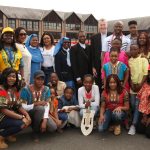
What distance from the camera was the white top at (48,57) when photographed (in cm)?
682

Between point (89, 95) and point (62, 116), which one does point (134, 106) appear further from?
point (62, 116)

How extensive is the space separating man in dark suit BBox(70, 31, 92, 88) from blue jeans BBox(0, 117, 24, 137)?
2.43 metres

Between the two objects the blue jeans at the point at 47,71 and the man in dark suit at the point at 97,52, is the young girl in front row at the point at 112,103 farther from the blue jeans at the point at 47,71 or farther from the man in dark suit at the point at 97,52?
the blue jeans at the point at 47,71

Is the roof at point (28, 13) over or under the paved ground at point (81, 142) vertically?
over

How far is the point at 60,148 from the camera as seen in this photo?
193 inches

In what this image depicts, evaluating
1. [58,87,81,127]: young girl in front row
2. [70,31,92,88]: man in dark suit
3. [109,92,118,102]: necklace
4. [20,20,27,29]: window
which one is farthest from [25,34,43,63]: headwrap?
[20,20,27,29]: window

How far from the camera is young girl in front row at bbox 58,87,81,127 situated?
593 cm

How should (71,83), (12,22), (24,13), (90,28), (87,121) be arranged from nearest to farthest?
(87,121), (71,83), (12,22), (24,13), (90,28)

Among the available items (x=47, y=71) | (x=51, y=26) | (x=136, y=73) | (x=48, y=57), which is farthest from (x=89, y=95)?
(x=51, y=26)

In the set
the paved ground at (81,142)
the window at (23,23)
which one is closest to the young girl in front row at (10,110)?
the paved ground at (81,142)

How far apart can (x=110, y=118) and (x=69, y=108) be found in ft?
2.95

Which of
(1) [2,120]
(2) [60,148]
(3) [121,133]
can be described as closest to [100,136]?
(3) [121,133]

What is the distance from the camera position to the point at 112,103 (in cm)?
583

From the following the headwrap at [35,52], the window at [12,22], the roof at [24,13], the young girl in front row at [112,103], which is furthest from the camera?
the roof at [24,13]
